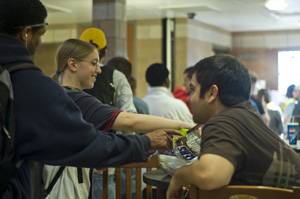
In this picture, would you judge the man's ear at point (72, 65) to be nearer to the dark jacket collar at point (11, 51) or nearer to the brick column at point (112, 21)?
the dark jacket collar at point (11, 51)

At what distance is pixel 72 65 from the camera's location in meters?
2.43

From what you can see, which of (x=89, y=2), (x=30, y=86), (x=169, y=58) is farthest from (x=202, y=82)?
(x=169, y=58)

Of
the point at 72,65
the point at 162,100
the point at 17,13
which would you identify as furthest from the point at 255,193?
the point at 162,100

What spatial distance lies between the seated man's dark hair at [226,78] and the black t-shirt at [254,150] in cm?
10

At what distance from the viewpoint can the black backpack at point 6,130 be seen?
4.41 ft

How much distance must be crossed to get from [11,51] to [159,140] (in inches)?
21.8

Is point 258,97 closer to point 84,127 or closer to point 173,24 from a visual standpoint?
point 173,24

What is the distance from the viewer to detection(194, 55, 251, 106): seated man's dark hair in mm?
1794

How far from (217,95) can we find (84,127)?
0.55 metres

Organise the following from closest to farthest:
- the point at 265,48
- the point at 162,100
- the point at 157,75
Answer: the point at 162,100, the point at 157,75, the point at 265,48

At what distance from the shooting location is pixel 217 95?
1.82 m

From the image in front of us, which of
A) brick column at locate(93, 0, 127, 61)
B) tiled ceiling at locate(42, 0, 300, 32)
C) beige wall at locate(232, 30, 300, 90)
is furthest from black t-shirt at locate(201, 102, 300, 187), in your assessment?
beige wall at locate(232, 30, 300, 90)

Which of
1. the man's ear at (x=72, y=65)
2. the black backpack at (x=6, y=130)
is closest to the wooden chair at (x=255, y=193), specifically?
the black backpack at (x=6, y=130)

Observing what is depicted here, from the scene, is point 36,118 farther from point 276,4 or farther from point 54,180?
point 276,4
